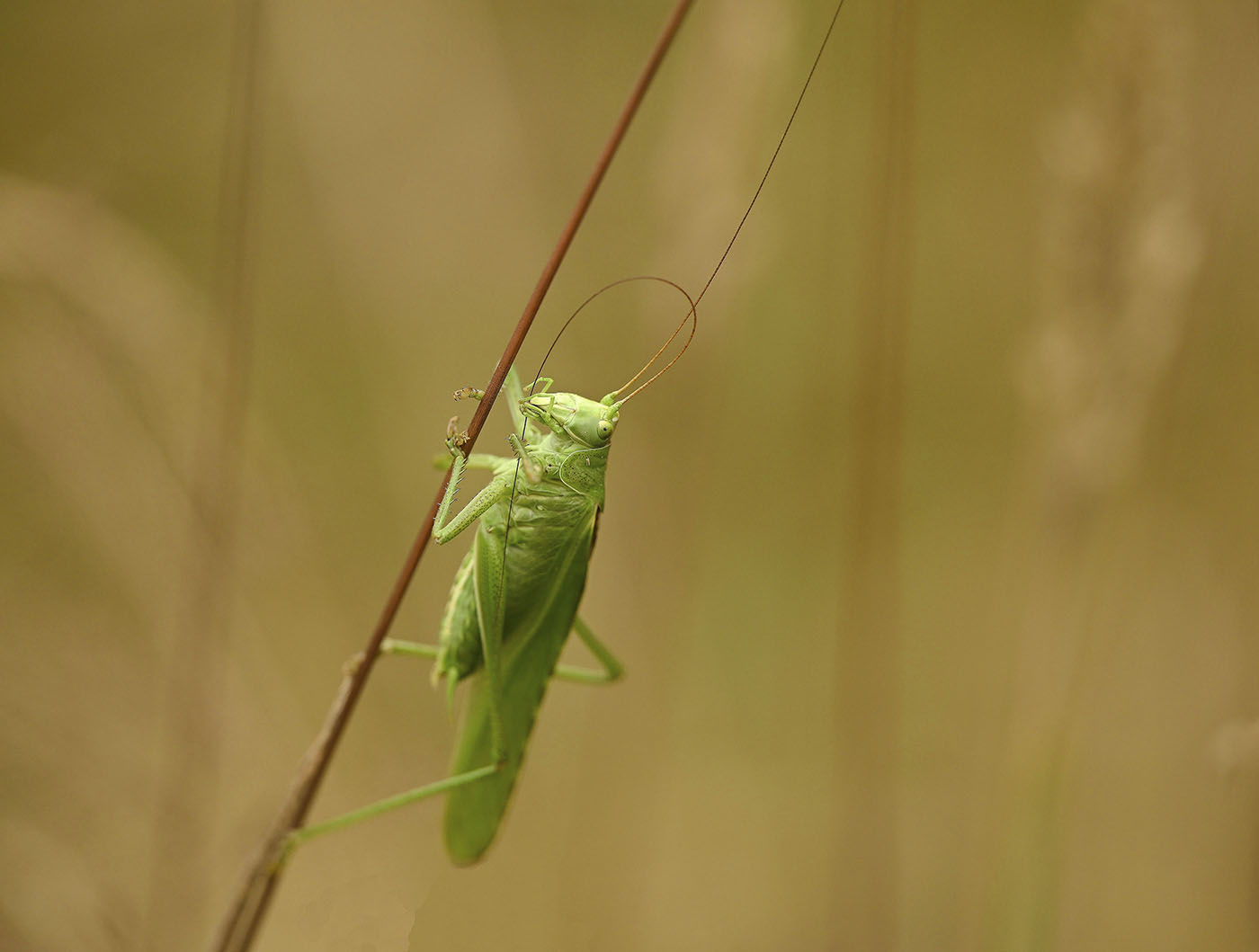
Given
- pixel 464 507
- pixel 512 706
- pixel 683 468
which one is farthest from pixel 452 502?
pixel 683 468

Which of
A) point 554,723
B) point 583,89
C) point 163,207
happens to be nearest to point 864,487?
point 554,723

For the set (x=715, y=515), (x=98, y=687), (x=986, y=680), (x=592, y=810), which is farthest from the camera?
(x=715, y=515)

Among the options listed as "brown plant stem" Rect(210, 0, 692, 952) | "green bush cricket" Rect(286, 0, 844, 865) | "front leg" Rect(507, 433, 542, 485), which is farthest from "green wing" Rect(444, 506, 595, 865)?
"brown plant stem" Rect(210, 0, 692, 952)

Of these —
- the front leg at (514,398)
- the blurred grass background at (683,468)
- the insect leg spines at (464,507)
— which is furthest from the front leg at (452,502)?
the blurred grass background at (683,468)

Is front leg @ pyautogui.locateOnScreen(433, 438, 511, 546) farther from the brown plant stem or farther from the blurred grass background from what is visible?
the blurred grass background

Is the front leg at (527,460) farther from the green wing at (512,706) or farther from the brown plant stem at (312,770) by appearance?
the brown plant stem at (312,770)

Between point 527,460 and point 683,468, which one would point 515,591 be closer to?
point 527,460

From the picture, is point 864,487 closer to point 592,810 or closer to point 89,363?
point 592,810
